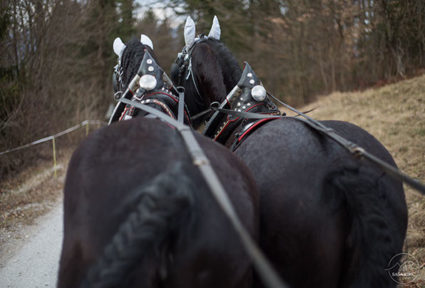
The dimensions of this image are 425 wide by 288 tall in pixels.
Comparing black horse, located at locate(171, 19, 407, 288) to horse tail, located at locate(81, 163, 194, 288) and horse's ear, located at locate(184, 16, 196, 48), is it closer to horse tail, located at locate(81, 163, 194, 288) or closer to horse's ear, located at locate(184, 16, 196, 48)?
horse tail, located at locate(81, 163, 194, 288)

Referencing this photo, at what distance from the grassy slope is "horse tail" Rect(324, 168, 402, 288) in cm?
153

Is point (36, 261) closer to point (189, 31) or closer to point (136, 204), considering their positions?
point (189, 31)

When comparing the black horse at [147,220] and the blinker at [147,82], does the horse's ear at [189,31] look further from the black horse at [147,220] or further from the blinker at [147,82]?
the black horse at [147,220]

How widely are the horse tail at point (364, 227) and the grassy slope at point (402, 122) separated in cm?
153

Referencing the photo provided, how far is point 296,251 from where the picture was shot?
1530 mm

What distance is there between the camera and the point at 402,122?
6.87m

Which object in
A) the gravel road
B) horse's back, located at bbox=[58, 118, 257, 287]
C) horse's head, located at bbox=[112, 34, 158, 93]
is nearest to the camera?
horse's back, located at bbox=[58, 118, 257, 287]

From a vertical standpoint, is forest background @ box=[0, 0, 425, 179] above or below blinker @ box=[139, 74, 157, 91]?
below

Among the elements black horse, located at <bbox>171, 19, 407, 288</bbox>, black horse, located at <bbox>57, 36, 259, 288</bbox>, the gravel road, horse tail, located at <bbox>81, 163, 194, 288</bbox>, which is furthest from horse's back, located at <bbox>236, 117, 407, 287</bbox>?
the gravel road

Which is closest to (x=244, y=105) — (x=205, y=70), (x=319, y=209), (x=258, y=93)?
(x=258, y=93)

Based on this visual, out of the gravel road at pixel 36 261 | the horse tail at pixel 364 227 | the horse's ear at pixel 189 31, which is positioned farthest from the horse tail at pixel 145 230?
the gravel road at pixel 36 261

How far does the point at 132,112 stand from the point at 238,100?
2.64ft

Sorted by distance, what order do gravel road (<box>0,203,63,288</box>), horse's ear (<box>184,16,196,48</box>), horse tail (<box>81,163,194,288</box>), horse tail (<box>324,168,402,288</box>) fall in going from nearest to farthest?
horse tail (<box>81,163,194,288</box>) → horse tail (<box>324,168,402,288</box>) → horse's ear (<box>184,16,196,48</box>) → gravel road (<box>0,203,63,288</box>)

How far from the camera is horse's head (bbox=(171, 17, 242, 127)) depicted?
9.73 ft
